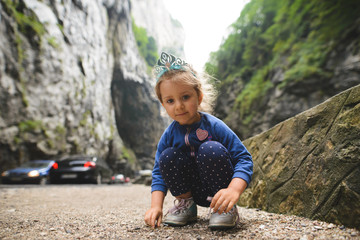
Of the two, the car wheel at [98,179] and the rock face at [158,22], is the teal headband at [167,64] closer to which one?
the car wheel at [98,179]

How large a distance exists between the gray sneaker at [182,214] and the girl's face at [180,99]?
496 mm

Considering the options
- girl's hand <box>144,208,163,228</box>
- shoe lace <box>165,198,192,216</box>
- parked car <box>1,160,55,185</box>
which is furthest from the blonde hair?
parked car <box>1,160,55,185</box>

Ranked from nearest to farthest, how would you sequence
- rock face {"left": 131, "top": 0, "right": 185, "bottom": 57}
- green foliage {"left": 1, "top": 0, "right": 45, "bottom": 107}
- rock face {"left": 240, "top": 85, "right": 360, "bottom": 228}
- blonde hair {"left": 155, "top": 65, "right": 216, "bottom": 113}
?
1. rock face {"left": 240, "top": 85, "right": 360, "bottom": 228}
2. blonde hair {"left": 155, "top": 65, "right": 216, "bottom": 113}
3. green foliage {"left": 1, "top": 0, "right": 45, "bottom": 107}
4. rock face {"left": 131, "top": 0, "right": 185, "bottom": 57}

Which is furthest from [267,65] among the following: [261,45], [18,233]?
[18,233]

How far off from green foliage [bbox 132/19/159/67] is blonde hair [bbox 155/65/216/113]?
22.8 m

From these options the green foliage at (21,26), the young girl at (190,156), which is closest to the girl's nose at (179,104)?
the young girl at (190,156)

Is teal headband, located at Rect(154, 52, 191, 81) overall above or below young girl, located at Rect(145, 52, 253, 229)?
above

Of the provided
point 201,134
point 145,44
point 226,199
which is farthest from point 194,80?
point 145,44

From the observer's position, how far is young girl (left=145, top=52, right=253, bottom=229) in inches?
46.7

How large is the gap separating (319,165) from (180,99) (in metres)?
0.82

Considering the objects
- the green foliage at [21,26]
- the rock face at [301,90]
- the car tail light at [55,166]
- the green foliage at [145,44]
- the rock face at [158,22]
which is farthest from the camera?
the rock face at [158,22]

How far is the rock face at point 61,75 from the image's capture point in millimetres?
8750

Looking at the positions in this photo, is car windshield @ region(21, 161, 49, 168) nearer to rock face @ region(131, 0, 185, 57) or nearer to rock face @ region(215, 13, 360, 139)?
rock face @ region(215, 13, 360, 139)

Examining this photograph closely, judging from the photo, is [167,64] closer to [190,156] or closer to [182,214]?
[190,156]
